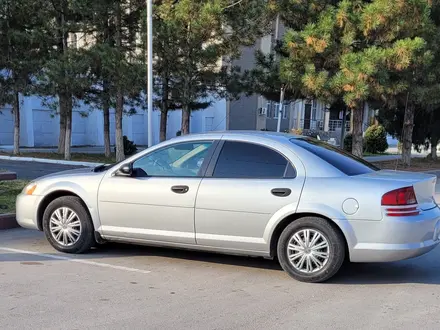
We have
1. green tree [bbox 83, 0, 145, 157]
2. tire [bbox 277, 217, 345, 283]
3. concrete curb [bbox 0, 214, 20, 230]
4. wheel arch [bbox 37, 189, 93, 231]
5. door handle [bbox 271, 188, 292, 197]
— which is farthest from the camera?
green tree [bbox 83, 0, 145, 157]

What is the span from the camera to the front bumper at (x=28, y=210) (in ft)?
21.4

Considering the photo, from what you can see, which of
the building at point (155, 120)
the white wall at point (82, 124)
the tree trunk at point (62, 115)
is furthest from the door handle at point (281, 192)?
the white wall at point (82, 124)

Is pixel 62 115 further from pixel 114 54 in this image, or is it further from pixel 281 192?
pixel 281 192

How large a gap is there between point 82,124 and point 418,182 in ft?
94.3

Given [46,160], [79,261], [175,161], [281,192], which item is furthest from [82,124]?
[281,192]

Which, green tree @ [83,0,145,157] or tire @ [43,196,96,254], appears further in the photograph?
green tree @ [83,0,145,157]

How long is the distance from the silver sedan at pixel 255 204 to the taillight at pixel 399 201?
10 millimetres

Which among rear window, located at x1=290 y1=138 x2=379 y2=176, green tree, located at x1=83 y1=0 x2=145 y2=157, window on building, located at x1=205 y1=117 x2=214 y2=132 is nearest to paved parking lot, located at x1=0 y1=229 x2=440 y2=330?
rear window, located at x1=290 y1=138 x2=379 y2=176

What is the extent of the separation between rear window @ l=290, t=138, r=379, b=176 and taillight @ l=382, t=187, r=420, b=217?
1.72 feet

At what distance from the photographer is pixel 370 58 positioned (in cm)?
1435

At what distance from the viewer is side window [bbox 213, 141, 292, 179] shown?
5465 mm

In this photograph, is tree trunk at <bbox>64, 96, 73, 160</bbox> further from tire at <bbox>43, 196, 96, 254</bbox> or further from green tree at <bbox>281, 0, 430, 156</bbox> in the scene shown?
tire at <bbox>43, 196, 96, 254</bbox>

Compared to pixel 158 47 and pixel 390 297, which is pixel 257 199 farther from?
pixel 158 47

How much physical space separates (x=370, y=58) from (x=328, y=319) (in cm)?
1150
